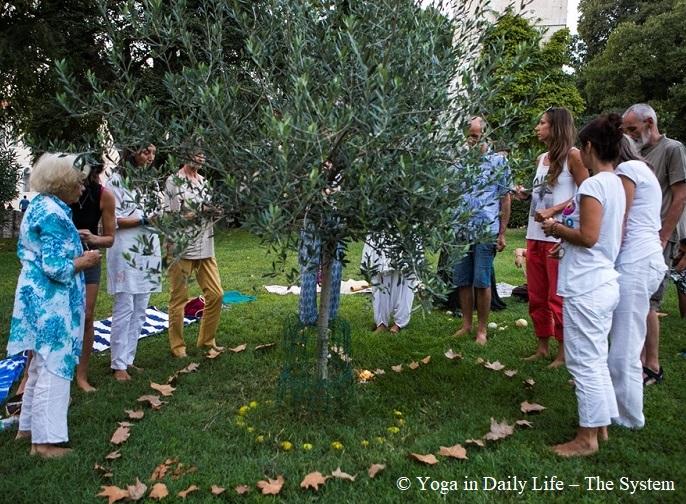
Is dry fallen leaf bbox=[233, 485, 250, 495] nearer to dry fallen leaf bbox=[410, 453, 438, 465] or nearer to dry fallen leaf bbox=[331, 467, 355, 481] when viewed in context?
dry fallen leaf bbox=[331, 467, 355, 481]

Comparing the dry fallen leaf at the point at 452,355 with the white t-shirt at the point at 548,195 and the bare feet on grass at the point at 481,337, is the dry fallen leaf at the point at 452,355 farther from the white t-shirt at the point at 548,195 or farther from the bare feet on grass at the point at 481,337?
the white t-shirt at the point at 548,195

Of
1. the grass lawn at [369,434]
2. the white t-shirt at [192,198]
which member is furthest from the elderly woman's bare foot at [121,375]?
the white t-shirt at [192,198]

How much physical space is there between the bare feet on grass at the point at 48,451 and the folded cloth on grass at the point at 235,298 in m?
4.92

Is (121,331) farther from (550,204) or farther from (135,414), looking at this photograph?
(550,204)

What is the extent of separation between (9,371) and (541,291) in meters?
5.22

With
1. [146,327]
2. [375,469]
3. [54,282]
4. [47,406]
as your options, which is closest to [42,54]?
[146,327]

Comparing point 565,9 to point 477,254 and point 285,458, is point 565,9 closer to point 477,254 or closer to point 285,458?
point 477,254

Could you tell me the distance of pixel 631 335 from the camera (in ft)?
12.6

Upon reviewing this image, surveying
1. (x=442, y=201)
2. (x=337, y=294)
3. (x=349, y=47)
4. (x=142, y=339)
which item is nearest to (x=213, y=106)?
(x=349, y=47)

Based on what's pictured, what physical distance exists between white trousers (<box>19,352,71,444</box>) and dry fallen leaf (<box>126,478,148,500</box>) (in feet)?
2.77

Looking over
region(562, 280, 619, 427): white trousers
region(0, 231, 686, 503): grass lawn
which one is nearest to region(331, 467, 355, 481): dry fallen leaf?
region(0, 231, 686, 503): grass lawn

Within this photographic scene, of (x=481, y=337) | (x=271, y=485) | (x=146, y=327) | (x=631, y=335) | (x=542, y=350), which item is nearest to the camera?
(x=271, y=485)

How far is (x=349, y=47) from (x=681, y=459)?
11.1 ft

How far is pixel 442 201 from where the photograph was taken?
3.35 meters
